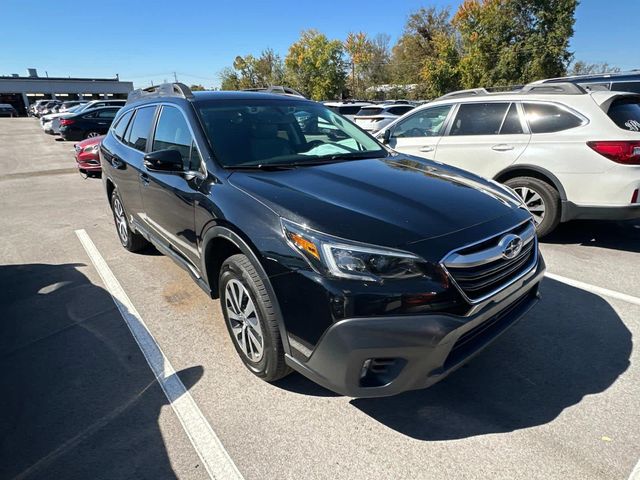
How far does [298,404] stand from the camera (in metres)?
2.53

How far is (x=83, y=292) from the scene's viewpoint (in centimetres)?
413

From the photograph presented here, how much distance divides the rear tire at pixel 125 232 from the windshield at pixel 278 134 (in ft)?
7.42

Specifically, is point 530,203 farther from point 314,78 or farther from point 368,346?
point 314,78

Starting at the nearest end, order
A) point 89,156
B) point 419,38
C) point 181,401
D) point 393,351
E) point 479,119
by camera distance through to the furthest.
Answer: point 393,351 < point 181,401 < point 479,119 < point 89,156 < point 419,38

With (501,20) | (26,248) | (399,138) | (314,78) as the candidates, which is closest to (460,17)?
(501,20)

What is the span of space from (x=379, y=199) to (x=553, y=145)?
134 inches

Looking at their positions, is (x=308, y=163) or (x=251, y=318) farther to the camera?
(x=308, y=163)

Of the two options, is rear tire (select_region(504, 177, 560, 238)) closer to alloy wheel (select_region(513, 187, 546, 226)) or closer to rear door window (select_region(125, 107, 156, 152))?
alloy wheel (select_region(513, 187, 546, 226))

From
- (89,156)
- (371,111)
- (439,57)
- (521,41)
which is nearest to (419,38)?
(439,57)

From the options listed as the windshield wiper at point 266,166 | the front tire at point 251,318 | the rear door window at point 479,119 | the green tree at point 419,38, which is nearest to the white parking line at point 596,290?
the rear door window at point 479,119

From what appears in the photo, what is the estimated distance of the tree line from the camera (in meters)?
32.6

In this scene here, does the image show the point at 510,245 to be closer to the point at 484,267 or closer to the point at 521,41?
the point at 484,267

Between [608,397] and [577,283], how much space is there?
1.73 metres

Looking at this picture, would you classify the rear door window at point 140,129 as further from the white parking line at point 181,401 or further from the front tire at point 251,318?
the front tire at point 251,318
